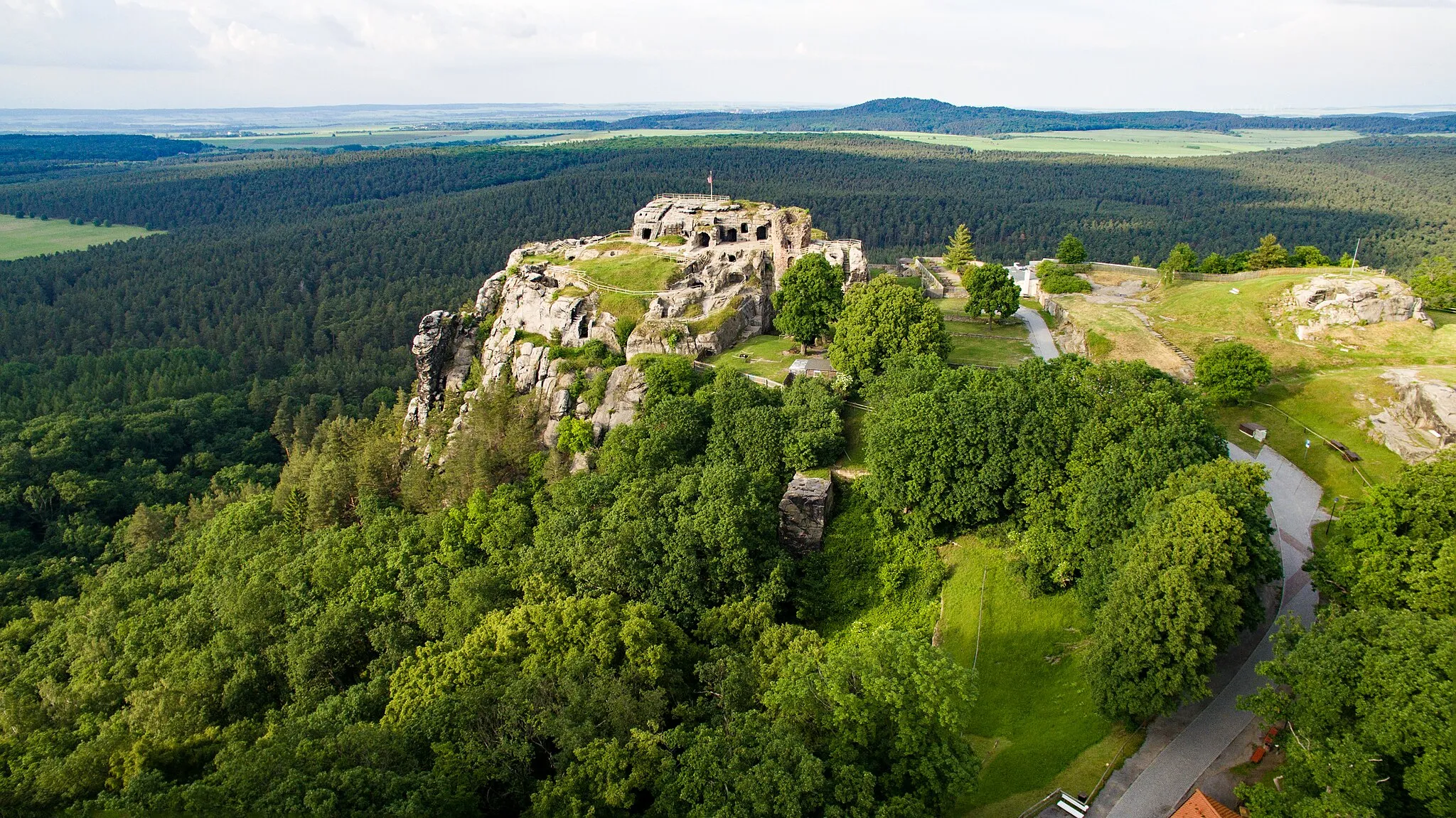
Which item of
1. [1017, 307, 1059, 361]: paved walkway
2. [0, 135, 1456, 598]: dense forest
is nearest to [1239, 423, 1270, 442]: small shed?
[1017, 307, 1059, 361]: paved walkway

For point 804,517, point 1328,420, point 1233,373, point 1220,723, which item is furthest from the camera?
point 1233,373

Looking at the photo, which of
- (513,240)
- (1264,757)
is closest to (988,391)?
(1264,757)

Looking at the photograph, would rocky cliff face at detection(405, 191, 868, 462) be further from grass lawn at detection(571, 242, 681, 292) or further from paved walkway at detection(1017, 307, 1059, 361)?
paved walkway at detection(1017, 307, 1059, 361)

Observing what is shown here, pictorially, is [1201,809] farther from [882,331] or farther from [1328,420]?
[882,331]

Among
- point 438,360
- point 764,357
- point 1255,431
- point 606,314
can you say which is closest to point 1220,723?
point 1255,431

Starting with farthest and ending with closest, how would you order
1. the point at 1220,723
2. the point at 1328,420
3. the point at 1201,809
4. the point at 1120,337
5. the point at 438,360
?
the point at 438,360
the point at 1120,337
the point at 1328,420
the point at 1220,723
the point at 1201,809

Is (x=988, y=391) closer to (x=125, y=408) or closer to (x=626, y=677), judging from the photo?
(x=626, y=677)

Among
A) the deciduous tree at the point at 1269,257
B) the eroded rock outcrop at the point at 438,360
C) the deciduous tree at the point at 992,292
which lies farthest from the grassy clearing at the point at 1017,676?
the deciduous tree at the point at 1269,257
